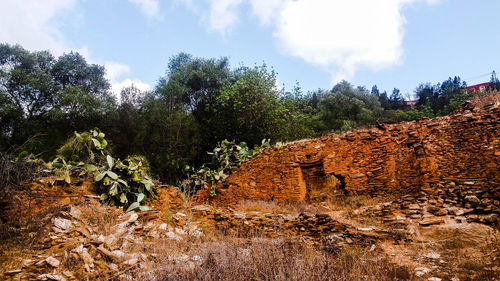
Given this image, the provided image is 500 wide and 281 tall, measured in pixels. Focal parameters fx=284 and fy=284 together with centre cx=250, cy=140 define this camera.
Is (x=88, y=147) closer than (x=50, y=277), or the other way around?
(x=50, y=277)

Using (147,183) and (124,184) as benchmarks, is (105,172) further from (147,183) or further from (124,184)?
(147,183)

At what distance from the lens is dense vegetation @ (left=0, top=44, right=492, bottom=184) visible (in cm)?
1914

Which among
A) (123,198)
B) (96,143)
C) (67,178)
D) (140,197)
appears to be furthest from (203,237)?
(96,143)

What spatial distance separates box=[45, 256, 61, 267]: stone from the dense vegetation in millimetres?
14035

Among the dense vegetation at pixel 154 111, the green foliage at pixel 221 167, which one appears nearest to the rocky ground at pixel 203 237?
the green foliage at pixel 221 167

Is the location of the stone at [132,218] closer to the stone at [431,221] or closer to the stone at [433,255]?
the stone at [433,255]

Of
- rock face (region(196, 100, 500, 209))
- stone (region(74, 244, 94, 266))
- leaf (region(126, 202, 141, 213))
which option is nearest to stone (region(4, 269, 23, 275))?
stone (region(74, 244, 94, 266))

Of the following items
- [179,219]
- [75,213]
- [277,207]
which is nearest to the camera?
[75,213]

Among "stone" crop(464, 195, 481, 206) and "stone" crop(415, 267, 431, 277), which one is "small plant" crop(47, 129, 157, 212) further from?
"stone" crop(464, 195, 481, 206)

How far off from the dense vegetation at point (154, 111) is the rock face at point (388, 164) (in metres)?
7.92

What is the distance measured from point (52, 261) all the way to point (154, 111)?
17091 mm

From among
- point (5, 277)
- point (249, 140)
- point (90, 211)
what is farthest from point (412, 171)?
point (249, 140)

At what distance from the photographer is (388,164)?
9062 mm

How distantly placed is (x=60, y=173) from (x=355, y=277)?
686 centimetres
